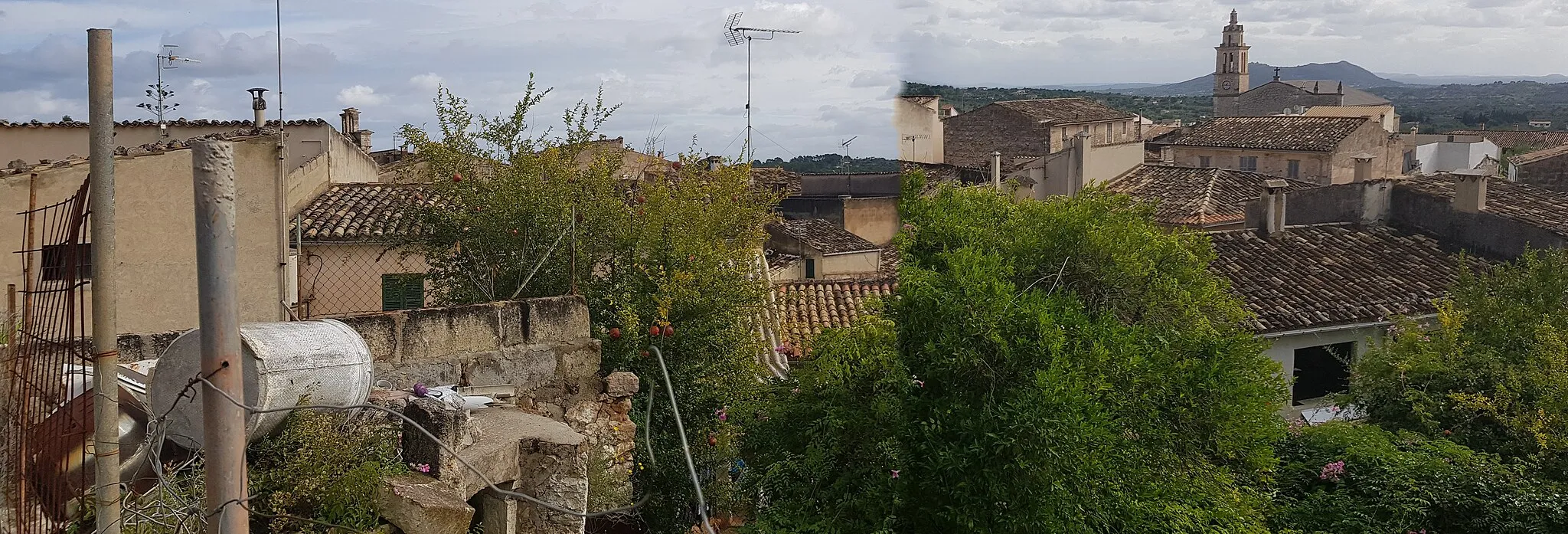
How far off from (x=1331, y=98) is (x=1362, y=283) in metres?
63.9

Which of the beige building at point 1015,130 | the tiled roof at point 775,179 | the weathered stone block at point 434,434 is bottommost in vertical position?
the weathered stone block at point 434,434

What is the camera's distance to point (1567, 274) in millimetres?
14398

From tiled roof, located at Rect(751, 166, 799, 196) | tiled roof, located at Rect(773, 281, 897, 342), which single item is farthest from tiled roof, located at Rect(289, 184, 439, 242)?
tiled roof, located at Rect(773, 281, 897, 342)

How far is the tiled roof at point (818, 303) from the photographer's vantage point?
1543 cm

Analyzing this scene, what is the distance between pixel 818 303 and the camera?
1662cm

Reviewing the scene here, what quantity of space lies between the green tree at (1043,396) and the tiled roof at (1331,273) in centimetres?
819

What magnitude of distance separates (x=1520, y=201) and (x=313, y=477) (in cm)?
2388

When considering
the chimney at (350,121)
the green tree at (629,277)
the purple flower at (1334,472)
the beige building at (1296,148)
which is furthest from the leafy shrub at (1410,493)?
the beige building at (1296,148)

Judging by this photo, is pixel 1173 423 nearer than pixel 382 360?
No

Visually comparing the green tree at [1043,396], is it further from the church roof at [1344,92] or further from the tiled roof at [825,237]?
the church roof at [1344,92]

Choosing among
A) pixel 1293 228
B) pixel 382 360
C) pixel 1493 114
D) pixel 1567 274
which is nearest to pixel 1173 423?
pixel 382 360

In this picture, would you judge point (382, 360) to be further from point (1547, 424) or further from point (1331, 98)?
point (1331, 98)

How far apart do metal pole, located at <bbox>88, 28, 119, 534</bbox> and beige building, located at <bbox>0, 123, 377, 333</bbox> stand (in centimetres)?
816

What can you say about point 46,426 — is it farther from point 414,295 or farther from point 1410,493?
point 1410,493
